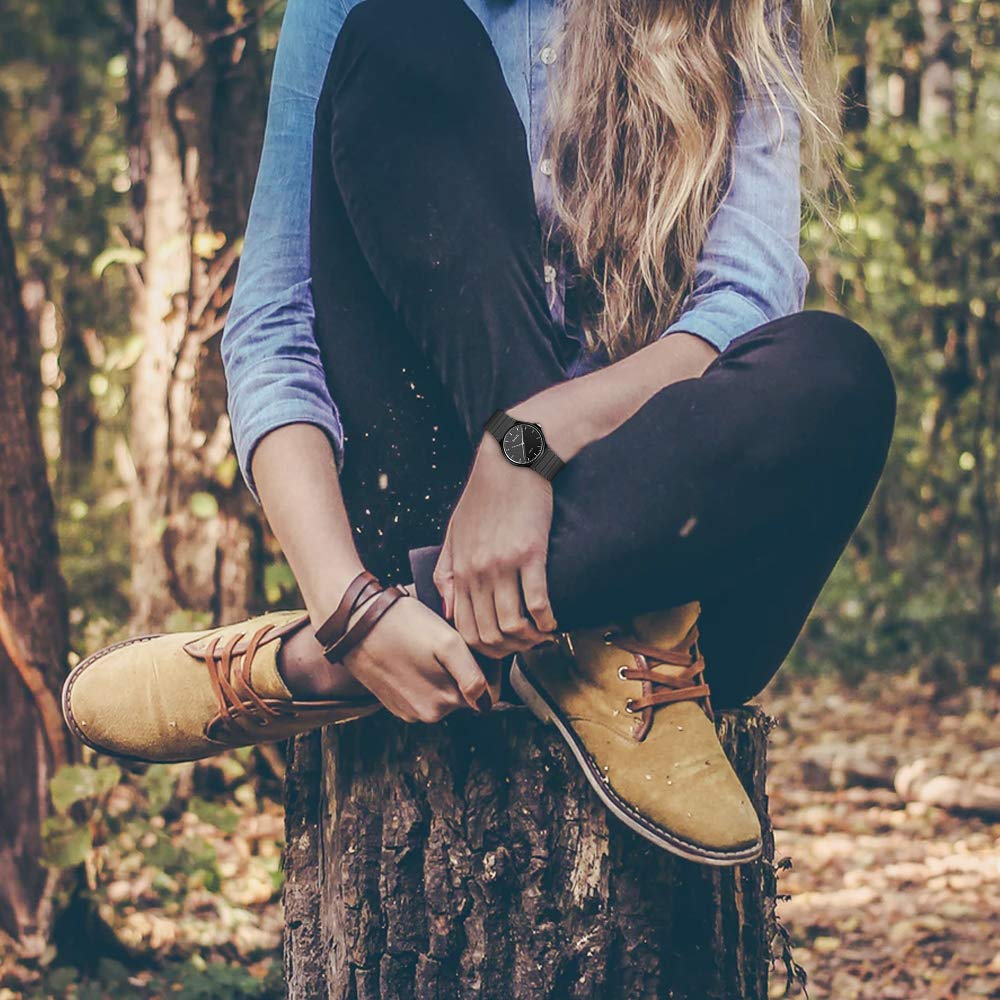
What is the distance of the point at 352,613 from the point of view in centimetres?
162

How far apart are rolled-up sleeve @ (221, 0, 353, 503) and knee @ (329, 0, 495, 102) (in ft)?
0.47

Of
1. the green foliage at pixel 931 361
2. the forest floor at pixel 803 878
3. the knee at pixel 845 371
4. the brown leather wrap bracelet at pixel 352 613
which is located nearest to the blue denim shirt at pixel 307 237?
the knee at pixel 845 371

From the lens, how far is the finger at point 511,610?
1532 mm

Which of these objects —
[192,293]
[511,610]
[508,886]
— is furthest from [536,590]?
[192,293]

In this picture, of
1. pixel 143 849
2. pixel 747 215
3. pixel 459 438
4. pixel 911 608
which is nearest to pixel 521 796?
pixel 459 438

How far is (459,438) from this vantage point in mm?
1802

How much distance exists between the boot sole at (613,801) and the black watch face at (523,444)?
0.27 m

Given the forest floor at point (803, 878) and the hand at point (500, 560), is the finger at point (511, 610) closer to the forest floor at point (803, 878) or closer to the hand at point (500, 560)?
the hand at point (500, 560)

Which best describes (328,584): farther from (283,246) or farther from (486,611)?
(283,246)

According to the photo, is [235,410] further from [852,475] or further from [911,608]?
[911,608]

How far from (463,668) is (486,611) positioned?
7cm

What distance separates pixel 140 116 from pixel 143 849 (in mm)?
1970

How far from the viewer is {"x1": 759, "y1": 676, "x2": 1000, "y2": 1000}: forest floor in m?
2.78

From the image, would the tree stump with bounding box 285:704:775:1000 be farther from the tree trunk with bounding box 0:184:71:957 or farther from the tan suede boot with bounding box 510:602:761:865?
the tree trunk with bounding box 0:184:71:957
